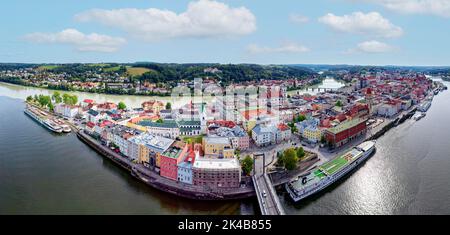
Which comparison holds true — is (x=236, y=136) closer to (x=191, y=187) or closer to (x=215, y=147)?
(x=215, y=147)

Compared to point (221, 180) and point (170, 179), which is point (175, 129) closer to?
point (170, 179)

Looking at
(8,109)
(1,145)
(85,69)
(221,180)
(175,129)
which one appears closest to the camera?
(221,180)

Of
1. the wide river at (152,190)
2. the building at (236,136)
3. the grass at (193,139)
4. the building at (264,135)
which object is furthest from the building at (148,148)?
the building at (264,135)

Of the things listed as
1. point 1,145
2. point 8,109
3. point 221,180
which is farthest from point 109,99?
point 221,180

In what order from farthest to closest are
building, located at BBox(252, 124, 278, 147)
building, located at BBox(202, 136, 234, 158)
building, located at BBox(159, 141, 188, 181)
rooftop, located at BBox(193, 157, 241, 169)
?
building, located at BBox(252, 124, 278, 147) → building, located at BBox(202, 136, 234, 158) → building, located at BBox(159, 141, 188, 181) → rooftop, located at BBox(193, 157, 241, 169)

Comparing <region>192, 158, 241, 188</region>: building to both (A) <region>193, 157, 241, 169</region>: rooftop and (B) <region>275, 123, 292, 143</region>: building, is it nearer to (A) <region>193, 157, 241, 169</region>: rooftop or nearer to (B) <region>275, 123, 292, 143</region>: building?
(A) <region>193, 157, 241, 169</region>: rooftop


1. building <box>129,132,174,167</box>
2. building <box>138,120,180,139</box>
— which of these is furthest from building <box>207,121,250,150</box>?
building <box>129,132,174,167</box>
